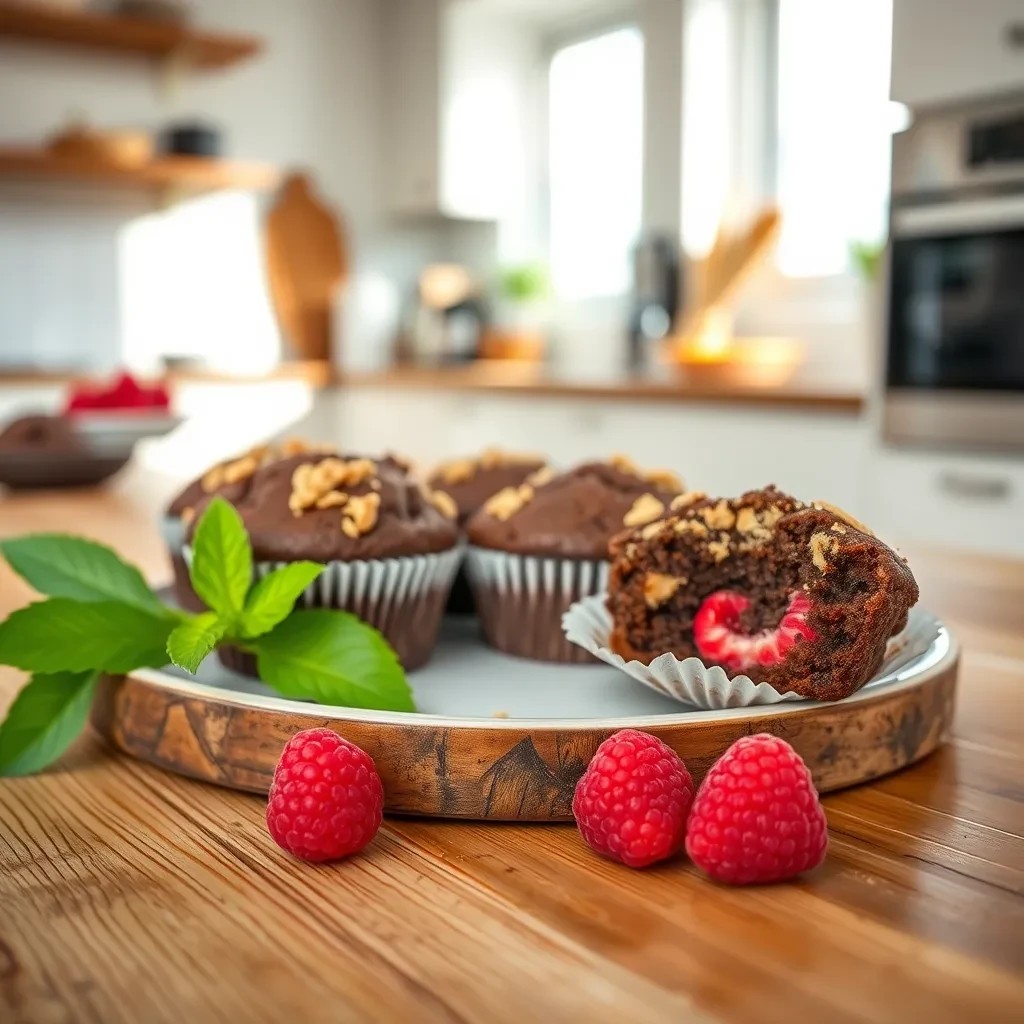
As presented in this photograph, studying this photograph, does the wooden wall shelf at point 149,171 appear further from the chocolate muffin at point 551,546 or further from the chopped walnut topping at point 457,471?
the chocolate muffin at point 551,546

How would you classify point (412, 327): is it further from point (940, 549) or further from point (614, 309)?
point (940, 549)

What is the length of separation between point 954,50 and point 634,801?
266cm

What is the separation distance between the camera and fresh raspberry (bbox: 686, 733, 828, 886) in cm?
52

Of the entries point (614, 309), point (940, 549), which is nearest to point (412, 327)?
point (614, 309)

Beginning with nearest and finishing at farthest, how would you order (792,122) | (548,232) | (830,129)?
(830,129) → (792,122) → (548,232)

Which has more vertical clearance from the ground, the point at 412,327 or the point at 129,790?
the point at 412,327

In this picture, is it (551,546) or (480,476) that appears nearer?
(551,546)

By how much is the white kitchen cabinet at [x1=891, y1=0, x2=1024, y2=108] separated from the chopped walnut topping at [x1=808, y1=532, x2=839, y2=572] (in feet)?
7.67

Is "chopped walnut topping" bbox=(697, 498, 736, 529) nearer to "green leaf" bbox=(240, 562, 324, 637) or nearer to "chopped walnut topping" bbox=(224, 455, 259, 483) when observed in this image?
"green leaf" bbox=(240, 562, 324, 637)

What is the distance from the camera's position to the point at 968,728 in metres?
0.79

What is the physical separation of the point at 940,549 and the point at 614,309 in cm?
337

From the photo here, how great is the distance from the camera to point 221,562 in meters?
0.69

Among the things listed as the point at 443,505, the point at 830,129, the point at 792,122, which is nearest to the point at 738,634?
the point at 443,505

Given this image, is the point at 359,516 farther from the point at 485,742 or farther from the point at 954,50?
the point at 954,50
